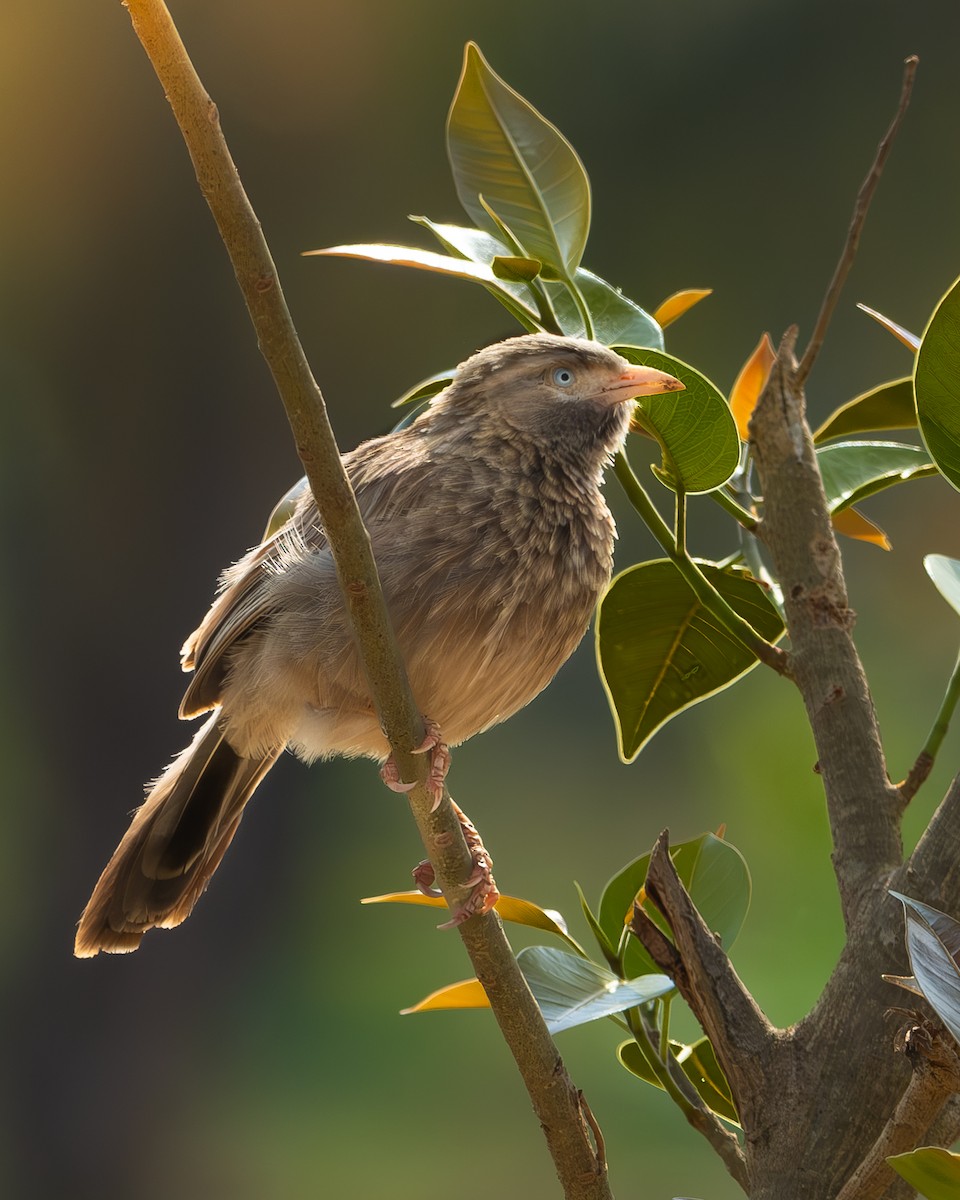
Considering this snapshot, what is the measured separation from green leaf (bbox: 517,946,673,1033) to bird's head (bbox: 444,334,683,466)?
2.37ft

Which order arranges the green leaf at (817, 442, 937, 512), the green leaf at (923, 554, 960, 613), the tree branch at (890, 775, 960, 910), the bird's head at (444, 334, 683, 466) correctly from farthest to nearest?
1. the bird's head at (444, 334, 683, 466)
2. the green leaf at (817, 442, 937, 512)
3. the green leaf at (923, 554, 960, 613)
4. the tree branch at (890, 775, 960, 910)

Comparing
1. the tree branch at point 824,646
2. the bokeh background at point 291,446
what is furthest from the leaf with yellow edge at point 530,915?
A: the bokeh background at point 291,446

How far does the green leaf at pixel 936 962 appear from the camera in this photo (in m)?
0.90

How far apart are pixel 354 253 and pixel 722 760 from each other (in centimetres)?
309

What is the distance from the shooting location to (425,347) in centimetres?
486

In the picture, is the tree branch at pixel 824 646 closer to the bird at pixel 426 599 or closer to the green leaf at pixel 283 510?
the bird at pixel 426 599

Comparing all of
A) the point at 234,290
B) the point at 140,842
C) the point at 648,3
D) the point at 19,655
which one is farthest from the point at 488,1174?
the point at 648,3

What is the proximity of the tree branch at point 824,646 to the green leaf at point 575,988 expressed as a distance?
0.23 metres

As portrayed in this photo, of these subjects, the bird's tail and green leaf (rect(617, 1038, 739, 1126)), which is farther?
the bird's tail

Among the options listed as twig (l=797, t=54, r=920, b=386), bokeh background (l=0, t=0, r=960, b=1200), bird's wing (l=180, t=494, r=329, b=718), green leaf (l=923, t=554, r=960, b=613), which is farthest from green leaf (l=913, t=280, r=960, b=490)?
bokeh background (l=0, t=0, r=960, b=1200)

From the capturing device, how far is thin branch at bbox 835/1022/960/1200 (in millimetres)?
932

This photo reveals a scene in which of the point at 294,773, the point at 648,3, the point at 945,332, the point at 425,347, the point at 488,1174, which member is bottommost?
the point at 488,1174

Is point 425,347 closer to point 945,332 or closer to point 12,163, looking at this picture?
point 12,163

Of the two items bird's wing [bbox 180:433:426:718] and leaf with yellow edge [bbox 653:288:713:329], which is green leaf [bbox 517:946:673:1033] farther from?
leaf with yellow edge [bbox 653:288:713:329]
